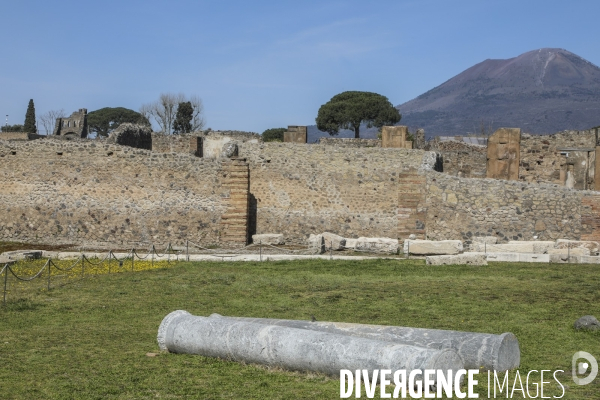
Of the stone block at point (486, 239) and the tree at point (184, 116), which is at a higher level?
the tree at point (184, 116)

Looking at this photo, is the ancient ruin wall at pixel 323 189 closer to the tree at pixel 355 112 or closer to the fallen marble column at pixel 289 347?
the fallen marble column at pixel 289 347

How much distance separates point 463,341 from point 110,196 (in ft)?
51.2

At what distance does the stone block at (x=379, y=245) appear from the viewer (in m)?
18.8

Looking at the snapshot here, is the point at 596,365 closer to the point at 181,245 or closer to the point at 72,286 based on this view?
the point at 72,286

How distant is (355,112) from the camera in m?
57.3

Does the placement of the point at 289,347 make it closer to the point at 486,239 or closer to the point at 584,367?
the point at 584,367

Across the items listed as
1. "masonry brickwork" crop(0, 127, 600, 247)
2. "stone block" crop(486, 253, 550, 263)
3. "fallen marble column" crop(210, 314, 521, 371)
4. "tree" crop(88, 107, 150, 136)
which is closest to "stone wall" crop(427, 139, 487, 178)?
"masonry brickwork" crop(0, 127, 600, 247)

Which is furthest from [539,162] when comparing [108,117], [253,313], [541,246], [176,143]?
[108,117]

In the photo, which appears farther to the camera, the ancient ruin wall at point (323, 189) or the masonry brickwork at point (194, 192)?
the ancient ruin wall at point (323, 189)

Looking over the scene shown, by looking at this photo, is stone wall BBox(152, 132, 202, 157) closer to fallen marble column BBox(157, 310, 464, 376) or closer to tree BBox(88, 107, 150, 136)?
fallen marble column BBox(157, 310, 464, 376)

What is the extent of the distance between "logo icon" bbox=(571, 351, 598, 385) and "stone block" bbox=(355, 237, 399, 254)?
34.5 feet

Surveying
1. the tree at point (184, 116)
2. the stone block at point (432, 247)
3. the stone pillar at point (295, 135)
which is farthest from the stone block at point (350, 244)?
the tree at point (184, 116)

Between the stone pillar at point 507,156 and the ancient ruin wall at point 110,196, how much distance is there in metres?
Answer: 7.73

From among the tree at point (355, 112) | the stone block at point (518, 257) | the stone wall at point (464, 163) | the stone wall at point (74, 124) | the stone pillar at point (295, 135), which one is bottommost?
the stone block at point (518, 257)
